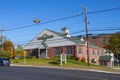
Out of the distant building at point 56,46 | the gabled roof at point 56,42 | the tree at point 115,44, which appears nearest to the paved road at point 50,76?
the distant building at point 56,46

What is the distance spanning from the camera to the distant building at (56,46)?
6144 centimetres

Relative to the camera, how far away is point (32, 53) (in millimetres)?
68875

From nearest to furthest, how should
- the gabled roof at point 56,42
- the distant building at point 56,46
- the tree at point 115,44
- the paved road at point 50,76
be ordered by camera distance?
the paved road at point 50,76
the distant building at point 56,46
the gabled roof at point 56,42
the tree at point 115,44

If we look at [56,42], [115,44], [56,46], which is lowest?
[56,46]

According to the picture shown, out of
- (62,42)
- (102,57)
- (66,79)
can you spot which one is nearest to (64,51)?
(62,42)

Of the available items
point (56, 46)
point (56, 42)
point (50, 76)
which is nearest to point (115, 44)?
point (56, 42)

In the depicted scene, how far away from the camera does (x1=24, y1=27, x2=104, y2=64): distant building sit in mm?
61444

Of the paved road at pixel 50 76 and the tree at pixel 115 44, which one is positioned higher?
the tree at pixel 115 44

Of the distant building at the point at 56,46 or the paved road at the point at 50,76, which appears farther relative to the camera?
the distant building at the point at 56,46

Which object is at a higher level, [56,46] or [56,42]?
[56,42]

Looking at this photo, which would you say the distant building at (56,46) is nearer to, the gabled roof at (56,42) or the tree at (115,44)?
the gabled roof at (56,42)

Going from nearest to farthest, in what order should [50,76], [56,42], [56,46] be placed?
[50,76] < [56,46] < [56,42]

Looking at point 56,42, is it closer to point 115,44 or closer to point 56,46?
point 56,46

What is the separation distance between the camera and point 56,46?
64625mm
